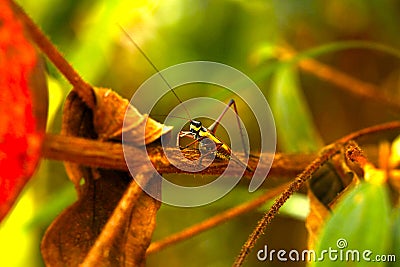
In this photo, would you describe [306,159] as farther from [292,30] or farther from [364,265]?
[292,30]

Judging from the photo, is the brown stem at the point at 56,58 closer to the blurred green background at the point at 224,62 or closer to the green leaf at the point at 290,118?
the blurred green background at the point at 224,62

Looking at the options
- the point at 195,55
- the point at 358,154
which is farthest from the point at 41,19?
the point at 358,154

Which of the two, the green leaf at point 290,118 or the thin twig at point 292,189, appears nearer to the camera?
the thin twig at point 292,189

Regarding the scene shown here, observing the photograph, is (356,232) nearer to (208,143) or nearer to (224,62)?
(208,143)

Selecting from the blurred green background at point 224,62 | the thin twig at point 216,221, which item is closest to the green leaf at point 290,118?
the blurred green background at point 224,62

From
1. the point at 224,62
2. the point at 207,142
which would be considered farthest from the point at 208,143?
the point at 224,62
